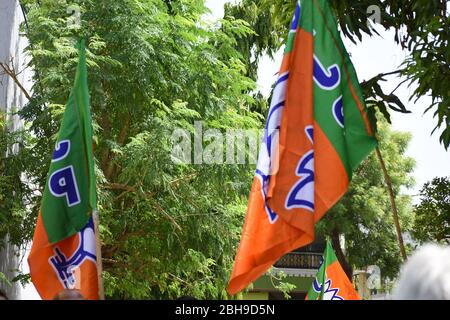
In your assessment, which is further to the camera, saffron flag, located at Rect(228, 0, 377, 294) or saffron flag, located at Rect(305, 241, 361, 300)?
saffron flag, located at Rect(305, 241, 361, 300)

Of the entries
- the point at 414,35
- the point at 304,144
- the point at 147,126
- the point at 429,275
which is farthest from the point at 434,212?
the point at 429,275

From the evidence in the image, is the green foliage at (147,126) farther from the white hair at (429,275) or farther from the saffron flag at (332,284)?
the white hair at (429,275)

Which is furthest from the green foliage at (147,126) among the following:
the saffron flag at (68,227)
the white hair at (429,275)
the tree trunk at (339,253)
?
the tree trunk at (339,253)

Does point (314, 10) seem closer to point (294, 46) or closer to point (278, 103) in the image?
point (294, 46)

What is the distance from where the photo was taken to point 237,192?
20422mm

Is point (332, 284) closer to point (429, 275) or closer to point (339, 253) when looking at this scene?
point (429, 275)

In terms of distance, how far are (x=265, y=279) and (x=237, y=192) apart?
2552 cm

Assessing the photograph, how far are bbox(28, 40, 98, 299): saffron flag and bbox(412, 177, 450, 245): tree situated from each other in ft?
51.1

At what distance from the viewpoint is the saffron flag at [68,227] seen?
7.71m

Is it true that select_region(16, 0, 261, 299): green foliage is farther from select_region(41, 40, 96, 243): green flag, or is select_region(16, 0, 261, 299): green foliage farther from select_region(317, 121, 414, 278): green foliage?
select_region(317, 121, 414, 278): green foliage

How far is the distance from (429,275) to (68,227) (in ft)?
13.1

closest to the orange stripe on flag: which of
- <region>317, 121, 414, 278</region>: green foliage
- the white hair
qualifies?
the white hair

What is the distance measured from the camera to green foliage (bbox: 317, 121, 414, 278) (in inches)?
1580
